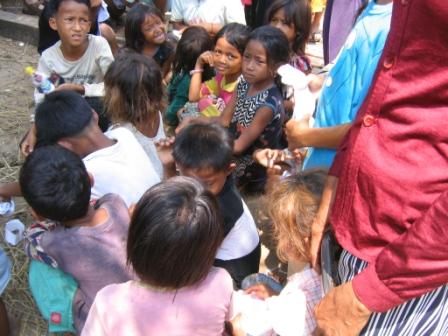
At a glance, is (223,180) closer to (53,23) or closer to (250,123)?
(250,123)

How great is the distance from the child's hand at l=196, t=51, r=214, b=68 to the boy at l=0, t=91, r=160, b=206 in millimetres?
1798

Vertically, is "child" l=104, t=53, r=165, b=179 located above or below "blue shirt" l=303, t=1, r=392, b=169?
below

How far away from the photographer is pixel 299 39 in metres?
3.54

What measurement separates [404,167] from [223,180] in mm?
1207

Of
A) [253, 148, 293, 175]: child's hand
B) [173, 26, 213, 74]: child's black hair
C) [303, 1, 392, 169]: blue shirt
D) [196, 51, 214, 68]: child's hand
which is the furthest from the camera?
[173, 26, 213, 74]: child's black hair

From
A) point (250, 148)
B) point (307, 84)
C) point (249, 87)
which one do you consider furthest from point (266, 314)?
point (249, 87)

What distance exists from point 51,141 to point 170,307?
120cm

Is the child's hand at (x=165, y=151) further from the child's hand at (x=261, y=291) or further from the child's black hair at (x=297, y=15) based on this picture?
the child's black hair at (x=297, y=15)

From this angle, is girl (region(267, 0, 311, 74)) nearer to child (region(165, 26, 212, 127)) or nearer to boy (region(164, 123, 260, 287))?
child (region(165, 26, 212, 127))

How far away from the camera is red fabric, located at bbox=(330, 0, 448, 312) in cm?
90

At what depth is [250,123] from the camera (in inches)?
116

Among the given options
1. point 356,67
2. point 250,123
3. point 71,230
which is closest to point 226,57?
point 250,123

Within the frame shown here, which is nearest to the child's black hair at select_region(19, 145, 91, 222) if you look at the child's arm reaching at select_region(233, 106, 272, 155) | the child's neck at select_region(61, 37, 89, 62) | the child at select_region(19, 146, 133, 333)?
the child at select_region(19, 146, 133, 333)

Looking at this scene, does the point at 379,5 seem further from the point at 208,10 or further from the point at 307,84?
the point at 208,10
